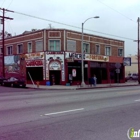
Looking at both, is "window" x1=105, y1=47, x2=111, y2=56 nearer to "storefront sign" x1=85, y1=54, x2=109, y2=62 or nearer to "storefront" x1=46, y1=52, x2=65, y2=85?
"storefront sign" x1=85, y1=54, x2=109, y2=62

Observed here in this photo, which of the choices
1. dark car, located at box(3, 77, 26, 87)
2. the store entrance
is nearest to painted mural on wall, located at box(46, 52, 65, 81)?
the store entrance

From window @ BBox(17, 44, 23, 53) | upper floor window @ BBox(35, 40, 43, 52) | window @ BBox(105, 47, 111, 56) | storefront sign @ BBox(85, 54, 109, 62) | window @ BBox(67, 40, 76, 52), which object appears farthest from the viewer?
window @ BBox(105, 47, 111, 56)

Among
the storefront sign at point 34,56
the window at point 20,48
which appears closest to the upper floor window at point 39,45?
the storefront sign at point 34,56

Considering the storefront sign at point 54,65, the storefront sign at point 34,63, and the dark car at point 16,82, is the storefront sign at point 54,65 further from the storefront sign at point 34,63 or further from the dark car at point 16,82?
the dark car at point 16,82

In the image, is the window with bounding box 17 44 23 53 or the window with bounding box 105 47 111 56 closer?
the window with bounding box 17 44 23 53

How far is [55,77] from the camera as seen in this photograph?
3656 cm

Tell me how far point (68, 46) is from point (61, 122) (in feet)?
93.7

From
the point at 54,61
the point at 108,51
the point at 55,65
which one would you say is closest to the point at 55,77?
the point at 55,65

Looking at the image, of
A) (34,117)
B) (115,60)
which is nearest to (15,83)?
(115,60)

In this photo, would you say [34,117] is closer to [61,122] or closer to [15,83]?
[61,122]

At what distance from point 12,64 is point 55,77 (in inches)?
354

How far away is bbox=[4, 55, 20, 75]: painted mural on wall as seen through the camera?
40106 mm

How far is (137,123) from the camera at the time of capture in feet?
27.4

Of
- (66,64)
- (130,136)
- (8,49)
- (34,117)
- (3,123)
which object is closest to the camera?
(130,136)
